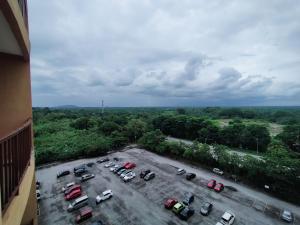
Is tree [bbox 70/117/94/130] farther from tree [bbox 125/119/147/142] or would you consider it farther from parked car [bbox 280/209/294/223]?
parked car [bbox 280/209/294/223]

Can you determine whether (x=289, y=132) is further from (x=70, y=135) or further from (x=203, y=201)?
(x=70, y=135)

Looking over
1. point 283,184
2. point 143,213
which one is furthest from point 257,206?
point 143,213

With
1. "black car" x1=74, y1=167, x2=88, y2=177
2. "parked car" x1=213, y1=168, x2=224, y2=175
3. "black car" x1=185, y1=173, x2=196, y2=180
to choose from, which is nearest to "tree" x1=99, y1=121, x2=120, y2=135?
"black car" x1=74, y1=167, x2=88, y2=177

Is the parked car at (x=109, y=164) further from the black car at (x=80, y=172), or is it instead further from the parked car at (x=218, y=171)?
the parked car at (x=218, y=171)

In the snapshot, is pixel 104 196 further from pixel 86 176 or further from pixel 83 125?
pixel 83 125

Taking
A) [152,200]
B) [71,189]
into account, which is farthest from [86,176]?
[152,200]
